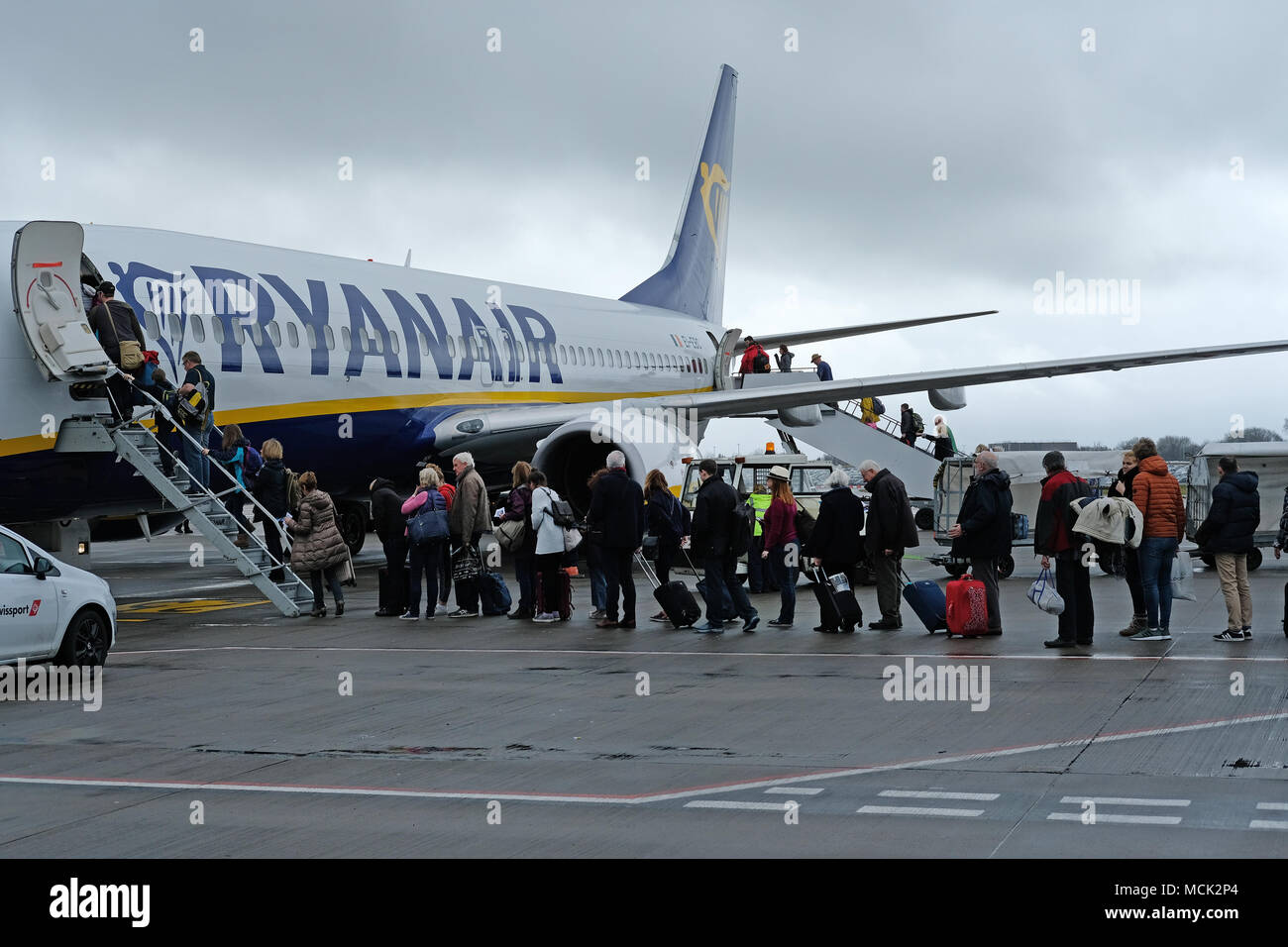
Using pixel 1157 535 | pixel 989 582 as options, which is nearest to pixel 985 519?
pixel 989 582

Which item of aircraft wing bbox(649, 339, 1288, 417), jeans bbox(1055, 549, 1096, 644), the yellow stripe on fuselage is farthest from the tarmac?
aircraft wing bbox(649, 339, 1288, 417)

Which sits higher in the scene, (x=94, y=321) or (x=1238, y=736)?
(x=94, y=321)

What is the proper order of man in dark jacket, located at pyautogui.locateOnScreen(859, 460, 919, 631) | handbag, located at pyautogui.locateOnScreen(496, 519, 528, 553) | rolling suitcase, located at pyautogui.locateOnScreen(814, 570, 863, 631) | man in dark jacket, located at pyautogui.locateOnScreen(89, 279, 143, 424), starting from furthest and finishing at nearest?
1. handbag, located at pyautogui.locateOnScreen(496, 519, 528, 553)
2. man in dark jacket, located at pyautogui.locateOnScreen(89, 279, 143, 424)
3. rolling suitcase, located at pyautogui.locateOnScreen(814, 570, 863, 631)
4. man in dark jacket, located at pyautogui.locateOnScreen(859, 460, 919, 631)

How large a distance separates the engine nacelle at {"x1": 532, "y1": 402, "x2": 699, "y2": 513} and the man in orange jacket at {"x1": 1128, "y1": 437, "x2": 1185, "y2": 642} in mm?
6312

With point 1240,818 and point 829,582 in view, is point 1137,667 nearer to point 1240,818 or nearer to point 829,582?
point 829,582

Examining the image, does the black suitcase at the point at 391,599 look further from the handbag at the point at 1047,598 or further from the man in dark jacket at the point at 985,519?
the handbag at the point at 1047,598

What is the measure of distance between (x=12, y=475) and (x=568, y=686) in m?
6.87

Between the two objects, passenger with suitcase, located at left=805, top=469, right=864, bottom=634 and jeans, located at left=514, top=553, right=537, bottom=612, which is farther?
jeans, located at left=514, top=553, right=537, bottom=612

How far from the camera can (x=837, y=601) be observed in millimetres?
13992

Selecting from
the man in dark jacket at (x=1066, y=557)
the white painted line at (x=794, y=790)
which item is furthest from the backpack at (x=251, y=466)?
the white painted line at (x=794, y=790)

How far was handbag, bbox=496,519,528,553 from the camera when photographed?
1546cm

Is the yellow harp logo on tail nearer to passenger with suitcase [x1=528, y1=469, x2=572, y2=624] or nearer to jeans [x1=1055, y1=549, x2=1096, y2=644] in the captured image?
passenger with suitcase [x1=528, y1=469, x2=572, y2=624]
